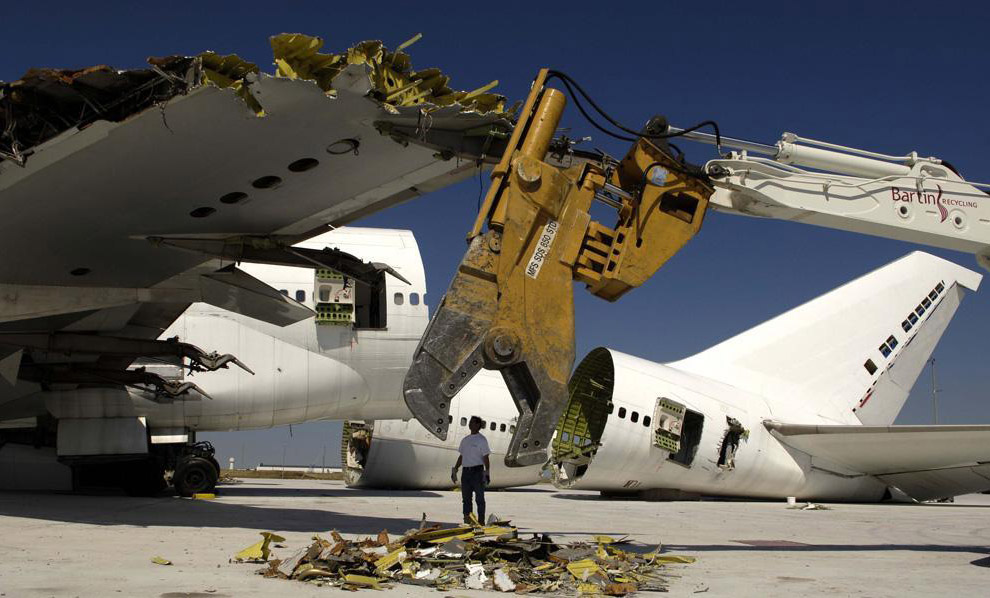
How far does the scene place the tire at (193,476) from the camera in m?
18.7

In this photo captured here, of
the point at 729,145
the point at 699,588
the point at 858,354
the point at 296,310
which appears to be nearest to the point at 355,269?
the point at 296,310

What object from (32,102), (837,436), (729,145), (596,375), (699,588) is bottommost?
(699,588)

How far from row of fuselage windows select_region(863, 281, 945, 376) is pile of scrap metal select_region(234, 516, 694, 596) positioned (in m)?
19.0

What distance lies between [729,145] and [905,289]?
17624 millimetres

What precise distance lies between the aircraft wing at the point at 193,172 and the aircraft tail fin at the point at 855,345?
14.9 m

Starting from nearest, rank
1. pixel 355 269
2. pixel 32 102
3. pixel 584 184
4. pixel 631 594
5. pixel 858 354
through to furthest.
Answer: pixel 631 594 → pixel 584 184 → pixel 32 102 → pixel 355 269 → pixel 858 354

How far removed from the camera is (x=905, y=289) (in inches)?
1050

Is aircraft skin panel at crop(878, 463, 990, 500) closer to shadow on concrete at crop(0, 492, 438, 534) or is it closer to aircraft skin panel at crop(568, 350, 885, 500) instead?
aircraft skin panel at crop(568, 350, 885, 500)

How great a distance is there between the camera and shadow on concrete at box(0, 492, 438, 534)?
12.8 m

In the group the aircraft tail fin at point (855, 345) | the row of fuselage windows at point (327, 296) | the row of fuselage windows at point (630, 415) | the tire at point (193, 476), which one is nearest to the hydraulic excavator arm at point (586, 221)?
the row of fuselage windows at point (630, 415)

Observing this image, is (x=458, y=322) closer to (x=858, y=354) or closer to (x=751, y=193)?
(x=751, y=193)

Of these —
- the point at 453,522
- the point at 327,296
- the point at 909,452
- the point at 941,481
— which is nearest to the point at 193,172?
the point at 453,522

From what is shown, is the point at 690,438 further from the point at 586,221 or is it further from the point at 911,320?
the point at 586,221

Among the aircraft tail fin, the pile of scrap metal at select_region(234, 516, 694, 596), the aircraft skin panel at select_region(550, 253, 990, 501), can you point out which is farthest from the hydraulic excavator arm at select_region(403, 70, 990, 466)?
the aircraft tail fin
